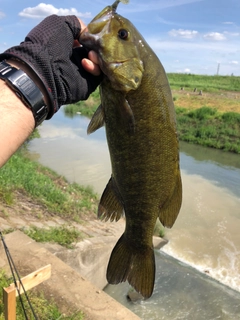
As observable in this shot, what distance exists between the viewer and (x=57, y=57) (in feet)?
5.99

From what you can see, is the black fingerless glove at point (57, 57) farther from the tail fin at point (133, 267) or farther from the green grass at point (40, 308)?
the green grass at point (40, 308)

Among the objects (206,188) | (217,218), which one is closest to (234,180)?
(206,188)

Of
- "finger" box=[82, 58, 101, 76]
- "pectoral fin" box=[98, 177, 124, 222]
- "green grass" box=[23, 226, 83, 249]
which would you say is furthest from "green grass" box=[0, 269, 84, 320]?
"finger" box=[82, 58, 101, 76]

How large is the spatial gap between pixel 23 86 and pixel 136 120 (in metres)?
0.64

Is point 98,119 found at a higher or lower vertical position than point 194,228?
higher

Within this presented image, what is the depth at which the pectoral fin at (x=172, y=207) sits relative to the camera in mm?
2064

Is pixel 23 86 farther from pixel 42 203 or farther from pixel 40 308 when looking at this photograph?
pixel 42 203

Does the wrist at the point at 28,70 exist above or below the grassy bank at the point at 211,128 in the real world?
above

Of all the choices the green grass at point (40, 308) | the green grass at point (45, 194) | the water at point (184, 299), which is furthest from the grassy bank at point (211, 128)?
the green grass at point (40, 308)

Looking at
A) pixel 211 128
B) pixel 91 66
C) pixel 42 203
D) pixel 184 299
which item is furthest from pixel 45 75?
pixel 211 128

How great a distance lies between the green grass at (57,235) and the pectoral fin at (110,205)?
14.1ft

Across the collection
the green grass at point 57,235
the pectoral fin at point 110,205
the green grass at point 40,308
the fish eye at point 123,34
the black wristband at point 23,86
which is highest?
the fish eye at point 123,34

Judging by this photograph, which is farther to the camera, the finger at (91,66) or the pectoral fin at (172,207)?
the pectoral fin at (172,207)

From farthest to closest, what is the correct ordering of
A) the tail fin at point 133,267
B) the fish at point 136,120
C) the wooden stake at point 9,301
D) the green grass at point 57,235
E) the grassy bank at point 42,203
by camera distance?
the grassy bank at point 42,203, the green grass at point 57,235, the wooden stake at point 9,301, the tail fin at point 133,267, the fish at point 136,120
